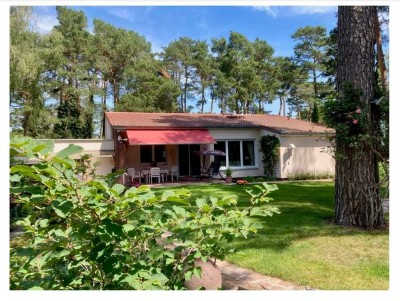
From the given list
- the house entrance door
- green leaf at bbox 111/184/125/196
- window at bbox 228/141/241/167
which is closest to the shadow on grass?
green leaf at bbox 111/184/125/196

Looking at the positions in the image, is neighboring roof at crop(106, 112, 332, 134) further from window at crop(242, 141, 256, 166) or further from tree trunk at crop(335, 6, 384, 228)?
tree trunk at crop(335, 6, 384, 228)

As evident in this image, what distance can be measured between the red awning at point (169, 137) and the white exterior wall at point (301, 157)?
23.4 feet

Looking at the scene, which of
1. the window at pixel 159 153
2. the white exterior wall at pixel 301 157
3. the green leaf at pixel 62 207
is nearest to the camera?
the green leaf at pixel 62 207

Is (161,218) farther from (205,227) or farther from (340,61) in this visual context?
(340,61)

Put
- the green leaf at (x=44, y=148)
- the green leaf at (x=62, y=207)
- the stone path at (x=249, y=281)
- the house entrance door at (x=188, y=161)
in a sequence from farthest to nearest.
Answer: the house entrance door at (x=188, y=161) → the stone path at (x=249, y=281) → the green leaf at (x=62, y=207) → the green leaf at (x=44, y=148)

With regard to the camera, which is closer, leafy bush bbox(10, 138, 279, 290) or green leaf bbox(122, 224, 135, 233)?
leafy bush bbox(10, 138, 279, 290)

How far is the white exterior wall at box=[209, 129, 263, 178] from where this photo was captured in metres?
32.0

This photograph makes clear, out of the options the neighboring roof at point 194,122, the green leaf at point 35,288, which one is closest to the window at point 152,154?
the neighboring roof at point 194,122

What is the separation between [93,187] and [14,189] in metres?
0.65

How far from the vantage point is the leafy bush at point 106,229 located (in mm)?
2400

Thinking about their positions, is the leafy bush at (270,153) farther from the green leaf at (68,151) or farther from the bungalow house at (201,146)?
the green leaf at (68,151)

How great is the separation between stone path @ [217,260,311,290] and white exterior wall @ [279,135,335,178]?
79.0 feet

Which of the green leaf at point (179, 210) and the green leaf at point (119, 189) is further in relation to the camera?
the green leaf at point (179, 210)

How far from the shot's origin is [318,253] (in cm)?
839
